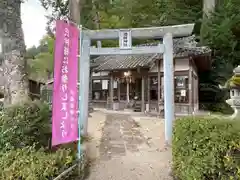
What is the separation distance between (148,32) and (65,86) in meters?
3.88

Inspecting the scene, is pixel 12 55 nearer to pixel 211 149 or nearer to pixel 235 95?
pixel 211 149

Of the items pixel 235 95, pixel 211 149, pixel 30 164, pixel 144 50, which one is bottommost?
pixel 30 164

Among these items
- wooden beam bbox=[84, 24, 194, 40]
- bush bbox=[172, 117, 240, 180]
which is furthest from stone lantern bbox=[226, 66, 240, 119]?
wooden beam bbox=[84, 24, 194, 40]

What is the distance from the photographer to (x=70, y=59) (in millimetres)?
4711

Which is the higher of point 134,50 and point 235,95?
point 134,50

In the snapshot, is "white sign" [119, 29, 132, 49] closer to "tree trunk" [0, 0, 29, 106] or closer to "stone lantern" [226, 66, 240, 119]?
"tree trunk" [0, 0, 29, 106]

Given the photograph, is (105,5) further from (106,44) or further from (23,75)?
(23,75)

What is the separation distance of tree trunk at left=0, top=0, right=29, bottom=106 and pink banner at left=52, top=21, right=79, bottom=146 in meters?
1.14

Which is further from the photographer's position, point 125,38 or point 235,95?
point 125,38

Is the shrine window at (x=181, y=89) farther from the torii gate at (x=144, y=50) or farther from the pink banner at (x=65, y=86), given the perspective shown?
the pink banner at (x=65, y=86)

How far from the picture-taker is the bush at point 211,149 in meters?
2.86

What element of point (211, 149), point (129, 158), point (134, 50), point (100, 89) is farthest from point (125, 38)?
point (100, 89)

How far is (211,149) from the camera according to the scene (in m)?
3.08

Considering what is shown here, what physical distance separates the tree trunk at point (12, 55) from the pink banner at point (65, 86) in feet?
3.73
